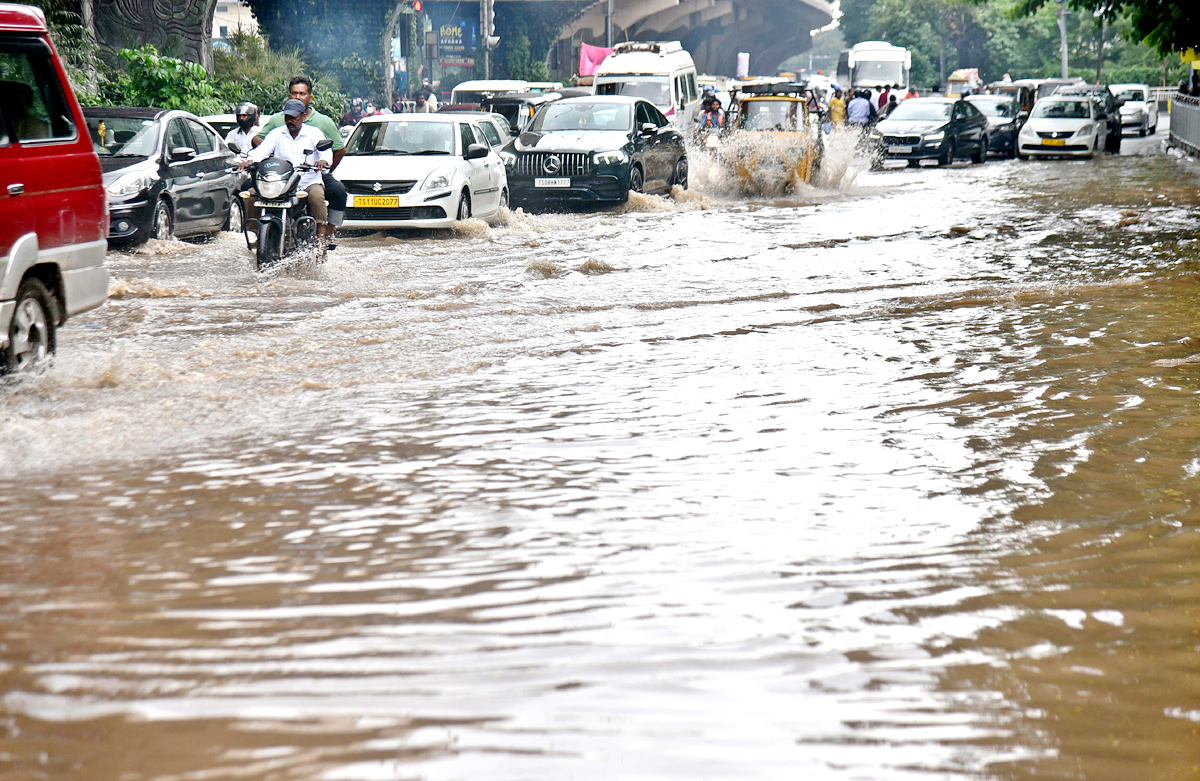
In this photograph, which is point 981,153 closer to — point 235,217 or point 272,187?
point 235,217

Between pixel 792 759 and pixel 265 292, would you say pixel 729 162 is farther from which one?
pixel 792 759

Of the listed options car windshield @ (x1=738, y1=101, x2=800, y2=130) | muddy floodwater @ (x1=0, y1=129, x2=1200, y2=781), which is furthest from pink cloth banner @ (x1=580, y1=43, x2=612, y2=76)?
muddy floodwater @ (x1=0, y1=129, x2=1200, y2=781)

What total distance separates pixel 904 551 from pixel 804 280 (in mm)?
7904

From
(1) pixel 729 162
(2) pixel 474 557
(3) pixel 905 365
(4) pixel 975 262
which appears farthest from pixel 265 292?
(1) pixel 729 162

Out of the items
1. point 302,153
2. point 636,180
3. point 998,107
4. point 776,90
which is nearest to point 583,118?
point 636,180

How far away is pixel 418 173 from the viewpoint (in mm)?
16156

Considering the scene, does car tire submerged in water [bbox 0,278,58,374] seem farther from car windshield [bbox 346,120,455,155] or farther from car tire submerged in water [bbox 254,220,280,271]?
car windshield [bbox 346,120,455,155]

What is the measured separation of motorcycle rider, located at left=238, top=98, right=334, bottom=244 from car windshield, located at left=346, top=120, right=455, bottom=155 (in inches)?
178

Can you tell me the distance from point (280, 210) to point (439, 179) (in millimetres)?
3825

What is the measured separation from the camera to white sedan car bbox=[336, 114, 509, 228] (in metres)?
16.0

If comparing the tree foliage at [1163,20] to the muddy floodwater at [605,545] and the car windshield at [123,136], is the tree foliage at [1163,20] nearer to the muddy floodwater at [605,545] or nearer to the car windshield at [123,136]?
the muddy floodwater at [605,545]

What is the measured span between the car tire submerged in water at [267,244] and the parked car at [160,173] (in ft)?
3.52

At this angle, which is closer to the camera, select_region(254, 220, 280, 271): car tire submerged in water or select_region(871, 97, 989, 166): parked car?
select_region(254, 220, 280, 271): car tire submerged in water

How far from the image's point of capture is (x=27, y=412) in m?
6.86
